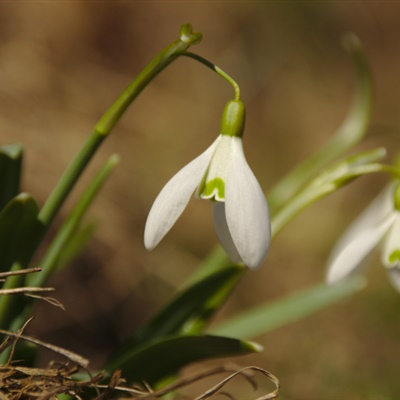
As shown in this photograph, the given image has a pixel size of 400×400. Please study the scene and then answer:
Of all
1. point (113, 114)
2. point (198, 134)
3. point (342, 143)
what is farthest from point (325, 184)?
point (198, 134)

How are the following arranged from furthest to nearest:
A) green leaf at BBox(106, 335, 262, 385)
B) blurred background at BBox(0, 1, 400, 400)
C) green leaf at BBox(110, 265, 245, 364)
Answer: blurred background at BBox(0, 1, 400, 400) → green leaf at BBox(110, 265, 245, 364) → green leaf at BBox(106, 335, 262, 385)

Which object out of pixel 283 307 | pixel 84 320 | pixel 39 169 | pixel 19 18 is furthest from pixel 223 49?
pixel 283 307

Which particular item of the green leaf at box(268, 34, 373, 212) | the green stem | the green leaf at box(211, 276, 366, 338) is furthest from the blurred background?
the green stem

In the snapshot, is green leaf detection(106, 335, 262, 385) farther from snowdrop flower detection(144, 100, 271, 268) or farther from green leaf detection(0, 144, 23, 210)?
green leaf detection(0, 144, 23, 210)

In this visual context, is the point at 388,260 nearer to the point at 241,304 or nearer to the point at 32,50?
the point at 241,304

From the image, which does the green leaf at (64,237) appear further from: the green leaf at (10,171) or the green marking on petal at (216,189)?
the green marking on petal at (216,189)

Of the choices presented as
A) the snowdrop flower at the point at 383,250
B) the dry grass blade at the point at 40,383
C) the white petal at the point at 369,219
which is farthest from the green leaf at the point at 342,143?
the dry grass blade at the point at 40,383

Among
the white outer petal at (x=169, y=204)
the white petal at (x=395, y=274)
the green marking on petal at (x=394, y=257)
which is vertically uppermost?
the white outer petal at (x=169, y=204)
